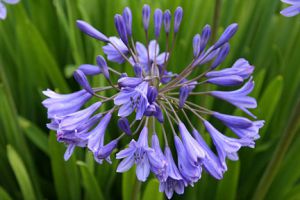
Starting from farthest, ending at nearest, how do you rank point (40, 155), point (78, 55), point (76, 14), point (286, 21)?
point (286, 21), point (40, 155), point (76, 14), point (78, 55)

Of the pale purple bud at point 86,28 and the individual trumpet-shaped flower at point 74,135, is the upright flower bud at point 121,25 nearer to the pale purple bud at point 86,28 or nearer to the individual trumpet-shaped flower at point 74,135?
the pale purple bud at point 86,28

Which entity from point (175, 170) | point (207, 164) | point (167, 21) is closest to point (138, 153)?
point (175, 170)

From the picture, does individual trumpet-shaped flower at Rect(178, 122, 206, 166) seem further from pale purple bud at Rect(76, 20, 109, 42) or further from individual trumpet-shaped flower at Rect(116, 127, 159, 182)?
pale purple bud at Rect(76, 20, 109, 42)

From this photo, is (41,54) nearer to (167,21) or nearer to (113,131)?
(113,131)

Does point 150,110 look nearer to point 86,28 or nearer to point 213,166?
point 213,166

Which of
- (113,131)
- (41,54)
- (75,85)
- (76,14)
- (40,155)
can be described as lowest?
(40,155)

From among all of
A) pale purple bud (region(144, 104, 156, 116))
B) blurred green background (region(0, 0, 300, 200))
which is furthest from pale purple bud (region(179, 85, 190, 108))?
blurred green background (region(0, 0, 300, 200))

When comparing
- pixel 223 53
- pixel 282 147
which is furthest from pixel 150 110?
A: pixel 282 147
